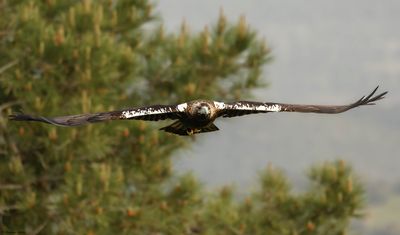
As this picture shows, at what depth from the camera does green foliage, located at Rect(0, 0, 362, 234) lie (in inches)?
547

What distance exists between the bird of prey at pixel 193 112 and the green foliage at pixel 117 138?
5.36 metres

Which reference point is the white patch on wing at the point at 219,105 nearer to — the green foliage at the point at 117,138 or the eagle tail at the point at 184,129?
the eagle tail at the point at 184,129

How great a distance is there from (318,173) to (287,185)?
1109 mm

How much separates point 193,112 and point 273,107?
0.90m

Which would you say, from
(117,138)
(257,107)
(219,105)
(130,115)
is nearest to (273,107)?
(257,107)

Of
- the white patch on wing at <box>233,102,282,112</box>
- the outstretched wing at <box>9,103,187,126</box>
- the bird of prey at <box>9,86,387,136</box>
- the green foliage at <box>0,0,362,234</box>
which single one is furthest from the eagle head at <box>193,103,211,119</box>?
the green foliage at <box>0,0,362,234</box>

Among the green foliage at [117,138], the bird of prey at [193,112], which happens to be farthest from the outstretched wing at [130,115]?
the green foliage at [117,138]

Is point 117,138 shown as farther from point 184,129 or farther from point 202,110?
point 202,110

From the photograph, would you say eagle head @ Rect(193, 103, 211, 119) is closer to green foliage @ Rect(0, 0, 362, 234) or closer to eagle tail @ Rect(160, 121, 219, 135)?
eagle tail @ Rect(160, 121, 219, 135)

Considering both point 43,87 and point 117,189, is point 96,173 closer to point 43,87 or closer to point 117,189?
point 117,189

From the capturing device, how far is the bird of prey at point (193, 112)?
7523 mm

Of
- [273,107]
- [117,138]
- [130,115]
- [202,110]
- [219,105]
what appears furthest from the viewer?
[117,138]

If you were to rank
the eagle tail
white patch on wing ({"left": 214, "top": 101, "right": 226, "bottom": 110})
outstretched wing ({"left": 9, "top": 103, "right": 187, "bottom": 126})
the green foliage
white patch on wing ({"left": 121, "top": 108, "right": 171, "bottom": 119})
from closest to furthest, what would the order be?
outstretched wing ({"left": 9, "top": 103, "right": 187, "bottom": 126}) → white patch on wing ({"left": 121, "top": 108, "right": 171, "bottom": 119}) → white patch on wing ({"left": 214, "top": 101, "right": 226, "bottom": 110}) → the eagle tail → the green foliage

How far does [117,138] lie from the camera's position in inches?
599
